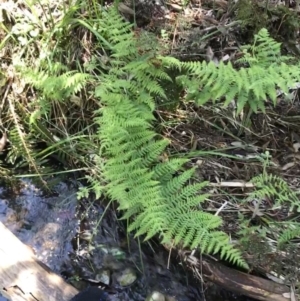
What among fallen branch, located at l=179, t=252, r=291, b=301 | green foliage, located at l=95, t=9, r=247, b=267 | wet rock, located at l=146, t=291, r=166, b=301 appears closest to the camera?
green foliage, located at l=95, t=9, r=247, b=267

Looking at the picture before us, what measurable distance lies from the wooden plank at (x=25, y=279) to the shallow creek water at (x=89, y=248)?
351 mm

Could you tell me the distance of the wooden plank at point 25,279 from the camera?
8.78 feet

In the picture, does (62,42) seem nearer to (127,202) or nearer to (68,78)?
(68,78)

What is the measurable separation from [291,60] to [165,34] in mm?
803

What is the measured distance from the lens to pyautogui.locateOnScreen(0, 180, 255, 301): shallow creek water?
10.2 ft

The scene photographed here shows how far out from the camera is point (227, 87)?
275cm

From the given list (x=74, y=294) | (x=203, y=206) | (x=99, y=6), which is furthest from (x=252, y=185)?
(x=99, y=6)

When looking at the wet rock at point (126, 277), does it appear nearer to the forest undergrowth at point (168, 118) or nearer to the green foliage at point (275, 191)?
the forest undergrowth at point (168, 118)

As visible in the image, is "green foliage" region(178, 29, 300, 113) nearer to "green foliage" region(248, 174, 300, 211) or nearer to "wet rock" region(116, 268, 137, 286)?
"green foliage" region(248, 174, 300, 211)

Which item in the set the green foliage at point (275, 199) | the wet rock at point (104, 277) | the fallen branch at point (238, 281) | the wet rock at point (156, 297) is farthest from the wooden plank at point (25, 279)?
the green foliage at point (275, 199)

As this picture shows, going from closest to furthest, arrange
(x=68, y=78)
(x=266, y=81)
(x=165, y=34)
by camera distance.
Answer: (x=266, y=81)
(x=68, y=78)
(x=165, y=34)

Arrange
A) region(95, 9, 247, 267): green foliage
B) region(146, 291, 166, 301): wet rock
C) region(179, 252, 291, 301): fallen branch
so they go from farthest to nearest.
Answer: region(146, 291, 166, 301): wet rock, region(179, 252, 291, 301): fallen branch, region(95, 9, 247, 267): green foliage

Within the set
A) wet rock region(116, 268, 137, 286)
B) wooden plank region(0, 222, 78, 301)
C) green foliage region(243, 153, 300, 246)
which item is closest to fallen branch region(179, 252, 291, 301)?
green foliage region(243, 153, 300, 246)

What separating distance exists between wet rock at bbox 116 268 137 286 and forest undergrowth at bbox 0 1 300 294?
24 centimetres
